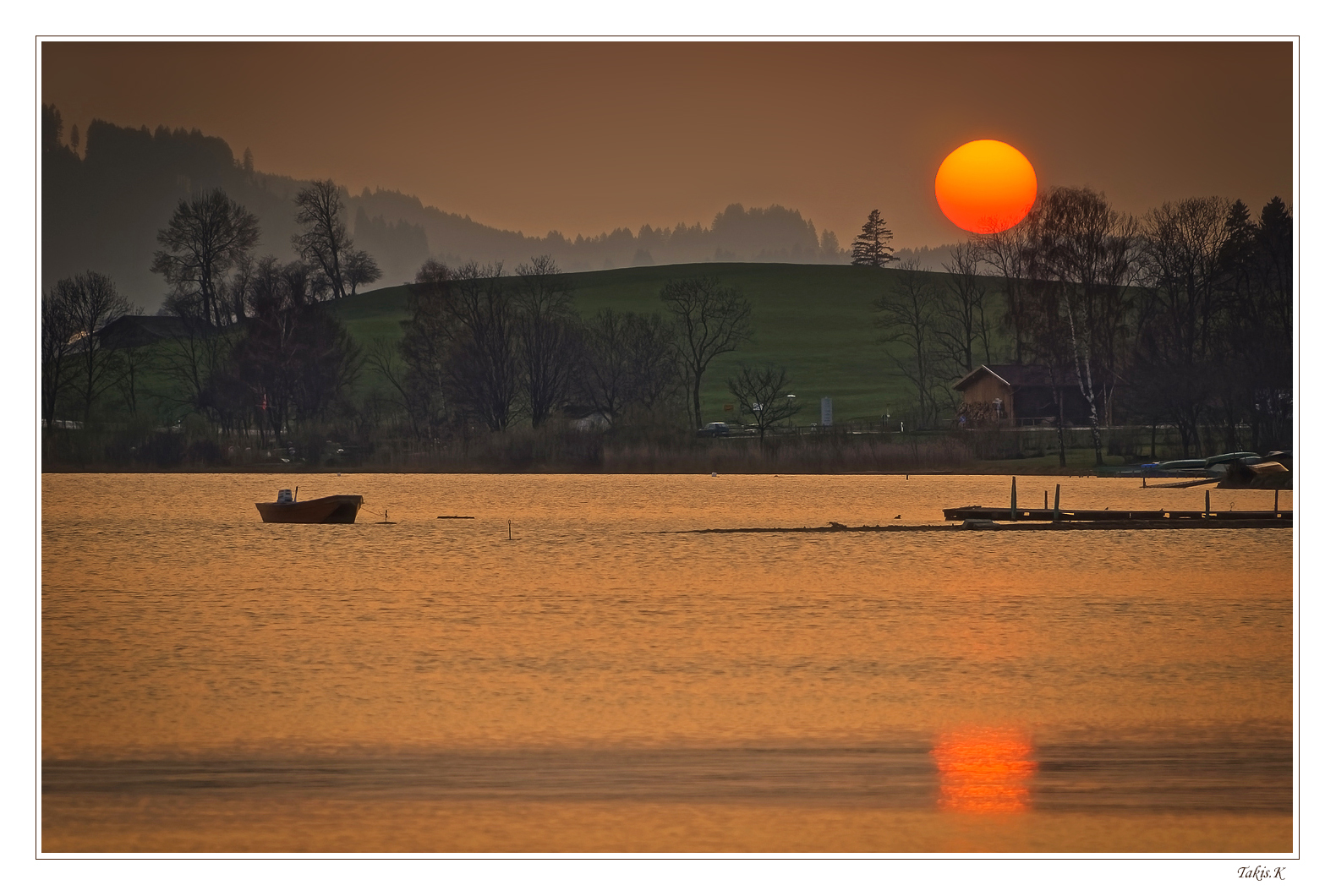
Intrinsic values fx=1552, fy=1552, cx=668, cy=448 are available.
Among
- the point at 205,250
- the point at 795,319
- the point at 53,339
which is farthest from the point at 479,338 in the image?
the point at 795,319

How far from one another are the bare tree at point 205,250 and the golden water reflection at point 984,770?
6306 cm

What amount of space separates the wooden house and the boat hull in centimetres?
4702

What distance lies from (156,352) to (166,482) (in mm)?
38137

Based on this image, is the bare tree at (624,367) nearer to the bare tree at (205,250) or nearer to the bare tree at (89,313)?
the bare tree at (205,250)

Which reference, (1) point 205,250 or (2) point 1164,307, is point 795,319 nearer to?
(1) point 205,250

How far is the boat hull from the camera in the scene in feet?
111

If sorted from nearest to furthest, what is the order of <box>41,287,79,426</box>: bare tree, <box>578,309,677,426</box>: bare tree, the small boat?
the small boat < <box>41,287,79,426</box>: bare tree < <box>578,309,677,426</box>: bare tree

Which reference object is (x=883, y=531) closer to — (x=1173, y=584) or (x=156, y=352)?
(x=1173, y=584)

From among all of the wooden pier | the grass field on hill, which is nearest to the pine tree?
the grass field on hill

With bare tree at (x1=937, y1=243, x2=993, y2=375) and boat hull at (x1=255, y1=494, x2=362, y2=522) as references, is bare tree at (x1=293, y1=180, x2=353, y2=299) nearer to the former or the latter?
bare tree at (x1=937, y1=243, x2=993, y2=375)

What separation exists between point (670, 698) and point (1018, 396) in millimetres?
72394

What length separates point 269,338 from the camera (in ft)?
266

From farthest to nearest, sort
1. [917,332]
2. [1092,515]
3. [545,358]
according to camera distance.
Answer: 1. [917,332]
2. [545,358]
3. [1092,515]

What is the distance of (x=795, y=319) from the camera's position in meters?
115
